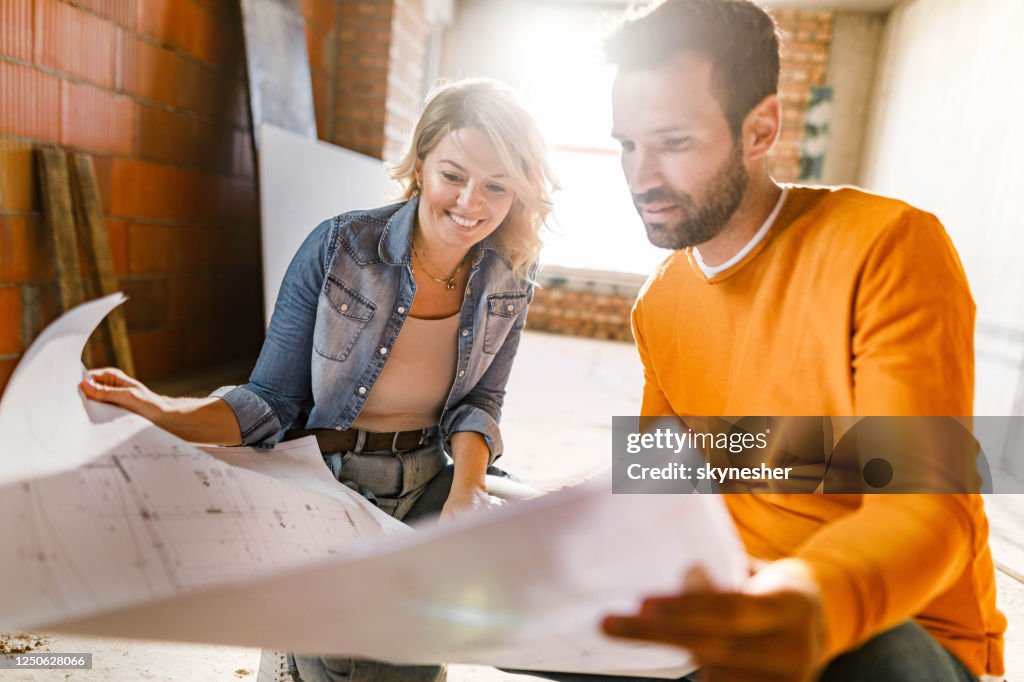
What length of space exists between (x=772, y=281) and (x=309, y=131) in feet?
10.9

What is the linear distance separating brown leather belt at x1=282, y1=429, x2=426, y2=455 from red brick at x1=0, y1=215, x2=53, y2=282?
1.75 meters

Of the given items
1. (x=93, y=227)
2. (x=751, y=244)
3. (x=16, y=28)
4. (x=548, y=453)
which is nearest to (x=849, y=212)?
(x=751, y=244)

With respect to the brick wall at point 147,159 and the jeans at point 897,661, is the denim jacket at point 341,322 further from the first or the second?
the brick wall at point 147,159

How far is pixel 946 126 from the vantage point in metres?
3.98

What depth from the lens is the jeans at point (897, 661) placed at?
522mm

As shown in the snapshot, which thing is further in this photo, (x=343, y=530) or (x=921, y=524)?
(x=343, y=530)

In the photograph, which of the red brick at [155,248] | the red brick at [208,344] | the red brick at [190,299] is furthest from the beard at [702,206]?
the red brick at [208,344]

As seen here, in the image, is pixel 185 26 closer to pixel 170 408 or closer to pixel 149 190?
pixel 149 190

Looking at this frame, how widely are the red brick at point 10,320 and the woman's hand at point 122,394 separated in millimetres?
1900

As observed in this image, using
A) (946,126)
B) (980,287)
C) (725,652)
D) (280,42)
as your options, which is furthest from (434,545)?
(946,126)

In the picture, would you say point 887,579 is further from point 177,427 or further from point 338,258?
point 338,258

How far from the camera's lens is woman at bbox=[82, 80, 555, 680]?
0.95 meters

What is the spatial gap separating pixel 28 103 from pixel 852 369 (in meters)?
2.44

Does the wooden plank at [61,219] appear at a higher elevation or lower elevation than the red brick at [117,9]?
lower
